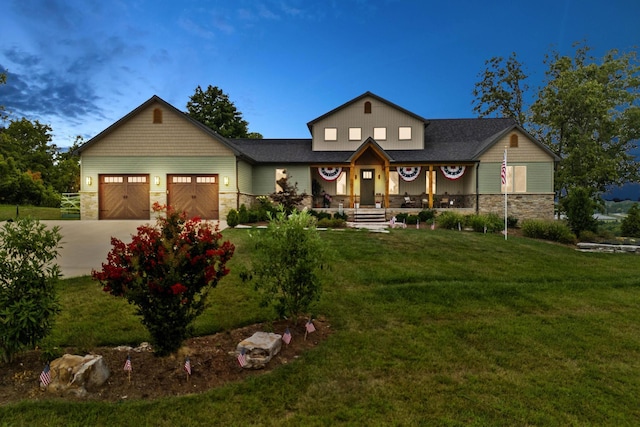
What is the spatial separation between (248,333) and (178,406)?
6.18ft

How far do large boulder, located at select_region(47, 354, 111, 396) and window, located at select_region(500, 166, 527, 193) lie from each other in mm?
22196

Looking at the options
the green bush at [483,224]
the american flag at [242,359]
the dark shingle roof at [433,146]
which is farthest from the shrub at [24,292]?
the dark shingle roof at [433,146]

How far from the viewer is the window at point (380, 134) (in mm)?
23062

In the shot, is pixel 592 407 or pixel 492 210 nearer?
pixel 592 407

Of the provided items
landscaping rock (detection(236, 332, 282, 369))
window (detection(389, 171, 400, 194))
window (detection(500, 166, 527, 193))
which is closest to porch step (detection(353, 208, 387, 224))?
window (detection(389, 171, 400, 194))

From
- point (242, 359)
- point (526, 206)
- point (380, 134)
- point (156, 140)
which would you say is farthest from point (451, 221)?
point (156, 140)

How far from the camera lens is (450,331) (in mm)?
5359

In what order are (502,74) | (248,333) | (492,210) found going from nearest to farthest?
(248,333), (492,210), (502,74)

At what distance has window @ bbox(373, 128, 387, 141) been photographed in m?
23.1

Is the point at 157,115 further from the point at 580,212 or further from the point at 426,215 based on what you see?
the point at 580,212

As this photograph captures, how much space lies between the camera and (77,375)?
3.57 meters

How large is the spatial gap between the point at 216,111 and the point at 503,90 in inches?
1145

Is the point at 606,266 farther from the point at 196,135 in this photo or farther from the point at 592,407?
the point at 196,135

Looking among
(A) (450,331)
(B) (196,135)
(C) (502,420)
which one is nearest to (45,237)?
(C) (502,420)
